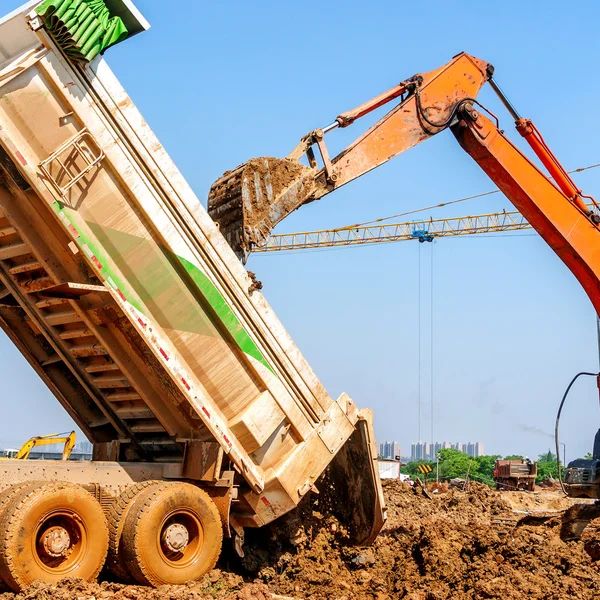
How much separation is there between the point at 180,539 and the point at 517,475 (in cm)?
1747

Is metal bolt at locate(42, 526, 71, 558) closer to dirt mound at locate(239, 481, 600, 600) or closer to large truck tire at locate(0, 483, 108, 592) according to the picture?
large truck tire at locate(0, 483, 108, 592)

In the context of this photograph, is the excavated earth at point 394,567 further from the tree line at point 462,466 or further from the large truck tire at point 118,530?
the tree line at point 462,466

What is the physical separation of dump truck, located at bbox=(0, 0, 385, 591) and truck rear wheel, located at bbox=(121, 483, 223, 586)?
0.04 feet

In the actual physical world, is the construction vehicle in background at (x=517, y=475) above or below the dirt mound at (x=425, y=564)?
above

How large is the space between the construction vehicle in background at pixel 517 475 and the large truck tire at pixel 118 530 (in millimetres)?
17297

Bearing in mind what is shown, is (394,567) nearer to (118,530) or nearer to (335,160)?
(118,530)

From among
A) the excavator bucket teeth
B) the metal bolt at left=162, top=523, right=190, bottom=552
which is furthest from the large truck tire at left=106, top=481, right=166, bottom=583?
→ the excavator bucket teeth

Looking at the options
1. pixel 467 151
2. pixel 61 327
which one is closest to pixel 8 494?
pixel 61 327

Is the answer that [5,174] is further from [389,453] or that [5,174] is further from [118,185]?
[389,453]

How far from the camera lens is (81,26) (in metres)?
6.33

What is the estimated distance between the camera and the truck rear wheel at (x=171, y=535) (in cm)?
640

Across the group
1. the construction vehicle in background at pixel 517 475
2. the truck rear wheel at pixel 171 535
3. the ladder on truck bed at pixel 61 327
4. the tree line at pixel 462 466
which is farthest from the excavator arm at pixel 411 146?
the tree line at pixel 462 466

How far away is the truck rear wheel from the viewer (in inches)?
252

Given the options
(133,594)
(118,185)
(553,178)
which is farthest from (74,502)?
(553,178)
